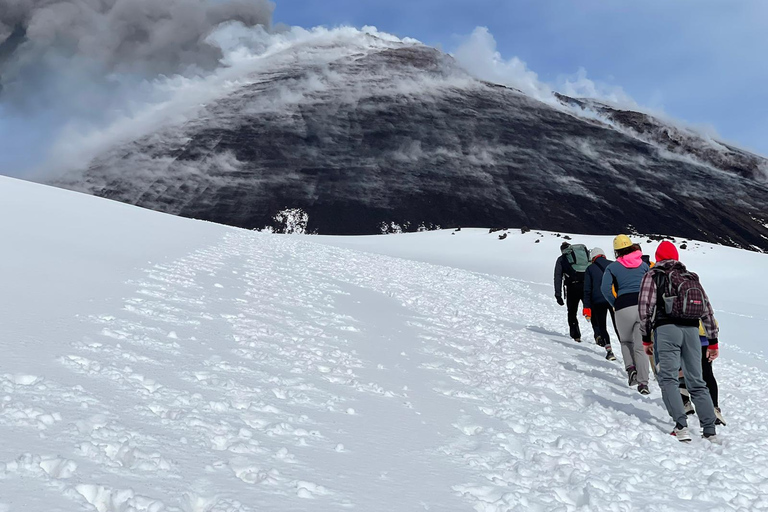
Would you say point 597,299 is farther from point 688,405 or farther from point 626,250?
point 688,405

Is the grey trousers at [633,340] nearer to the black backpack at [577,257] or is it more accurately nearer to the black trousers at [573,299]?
the black trousers at [573,299]

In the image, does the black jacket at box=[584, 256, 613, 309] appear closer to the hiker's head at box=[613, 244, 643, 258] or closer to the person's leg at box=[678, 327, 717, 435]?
the hiker's head at box=[613, 244, 643, 258]

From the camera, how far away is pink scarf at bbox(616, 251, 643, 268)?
34.7 feet

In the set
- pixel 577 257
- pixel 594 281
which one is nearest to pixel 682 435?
pixel 594 281

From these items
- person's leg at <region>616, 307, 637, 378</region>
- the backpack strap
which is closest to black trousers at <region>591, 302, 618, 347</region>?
person's leg at <region>616, 307, 637, 378</region>

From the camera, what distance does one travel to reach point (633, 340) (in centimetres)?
1048

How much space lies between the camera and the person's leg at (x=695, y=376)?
25.7 ft

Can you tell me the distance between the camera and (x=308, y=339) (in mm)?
9961

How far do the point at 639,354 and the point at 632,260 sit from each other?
1.58 m

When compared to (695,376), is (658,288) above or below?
above

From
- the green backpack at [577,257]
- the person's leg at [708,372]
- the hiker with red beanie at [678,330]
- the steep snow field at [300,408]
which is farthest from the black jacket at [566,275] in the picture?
the hiker with red beanie at [678,330]

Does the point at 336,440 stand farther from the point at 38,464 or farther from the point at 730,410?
the point at 730,410

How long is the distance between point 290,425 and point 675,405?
504 cm

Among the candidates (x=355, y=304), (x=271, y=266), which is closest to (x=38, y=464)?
(x=355, y=304)
